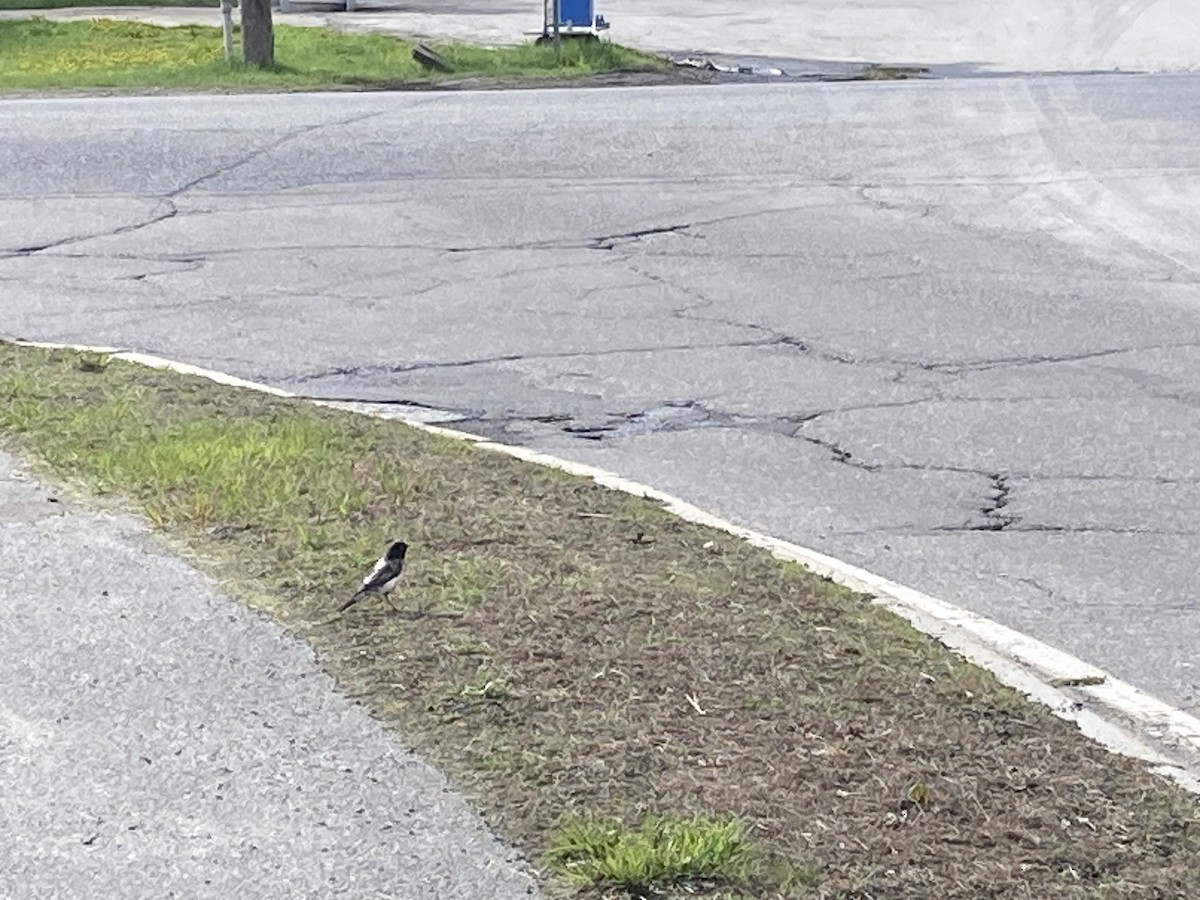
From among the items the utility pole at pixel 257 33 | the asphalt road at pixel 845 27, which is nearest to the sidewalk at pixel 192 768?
the utility pole at pixel 257 33

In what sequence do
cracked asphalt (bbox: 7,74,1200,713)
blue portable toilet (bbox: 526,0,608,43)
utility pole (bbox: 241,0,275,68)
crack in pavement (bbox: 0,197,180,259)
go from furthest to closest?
blue portable toilet (bbox: 526,0,608,43) → utility pole (bbox: 241,0,275,68) → crack in pavement (bbox: 0,197,180,259) → cracked asphalt (bbox: 7,74,1200,713)

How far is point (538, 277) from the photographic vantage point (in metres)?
11.5

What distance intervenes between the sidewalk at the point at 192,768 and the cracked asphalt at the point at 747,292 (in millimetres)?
2228

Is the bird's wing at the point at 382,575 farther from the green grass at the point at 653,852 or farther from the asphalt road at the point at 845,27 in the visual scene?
the asphalt road at the point at 845,27

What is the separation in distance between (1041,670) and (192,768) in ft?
7.29

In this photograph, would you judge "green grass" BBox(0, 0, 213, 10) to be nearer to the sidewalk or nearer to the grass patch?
the grass patch

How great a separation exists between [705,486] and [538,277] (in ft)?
13.5

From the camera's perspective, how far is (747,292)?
11.2 metres

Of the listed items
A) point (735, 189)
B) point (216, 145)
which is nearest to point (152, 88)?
point (216, 145)

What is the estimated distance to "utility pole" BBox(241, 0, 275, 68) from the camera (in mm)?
22359

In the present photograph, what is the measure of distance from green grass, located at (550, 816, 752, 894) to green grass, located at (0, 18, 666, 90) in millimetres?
17349

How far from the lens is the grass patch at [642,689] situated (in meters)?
4.11

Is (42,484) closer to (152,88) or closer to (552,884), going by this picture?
(552,884)

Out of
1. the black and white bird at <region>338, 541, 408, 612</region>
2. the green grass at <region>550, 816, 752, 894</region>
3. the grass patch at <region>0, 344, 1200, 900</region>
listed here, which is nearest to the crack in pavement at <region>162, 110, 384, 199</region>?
the grass patch at <region>0, 344, 1200, 900</region>
